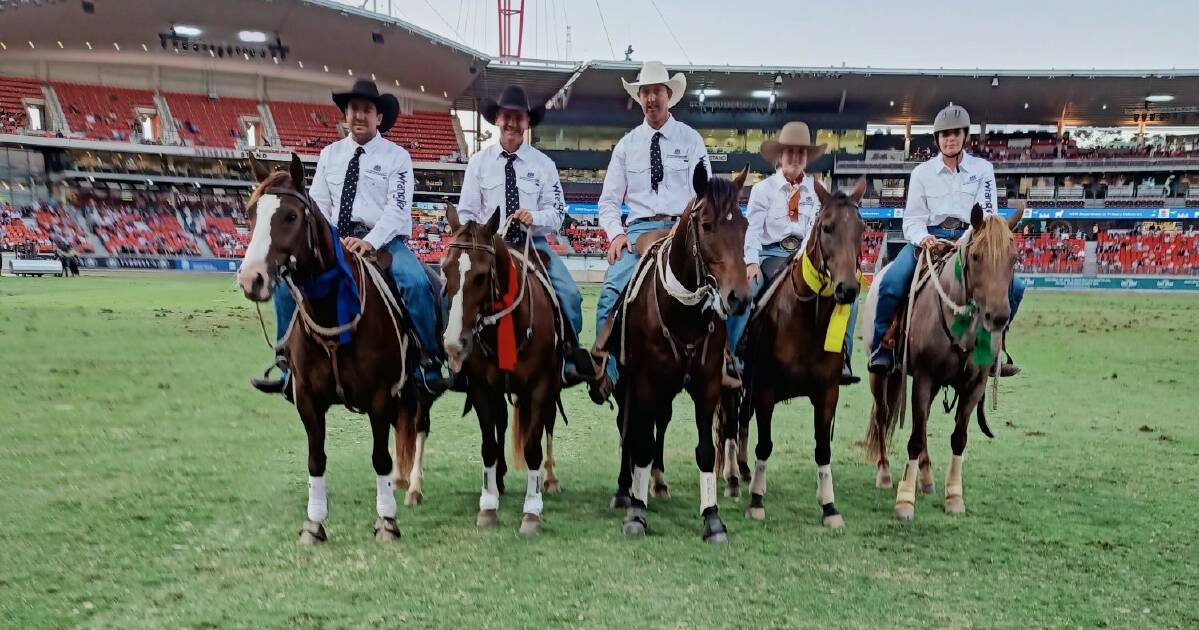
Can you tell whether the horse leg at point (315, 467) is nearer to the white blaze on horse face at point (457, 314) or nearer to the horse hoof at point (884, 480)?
the white blaze on horse face at point (457, 314)

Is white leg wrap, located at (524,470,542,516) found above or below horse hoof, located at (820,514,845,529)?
above

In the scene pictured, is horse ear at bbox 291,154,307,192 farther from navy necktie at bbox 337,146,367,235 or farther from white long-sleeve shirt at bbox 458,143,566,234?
white long-sleeve shirt at bbox 458,143,566,234

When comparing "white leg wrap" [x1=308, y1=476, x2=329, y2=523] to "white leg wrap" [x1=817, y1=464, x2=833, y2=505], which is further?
"white leg wrap" [x1=817, y1=464, x2=833, y2=505]

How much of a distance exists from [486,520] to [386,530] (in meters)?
0.60

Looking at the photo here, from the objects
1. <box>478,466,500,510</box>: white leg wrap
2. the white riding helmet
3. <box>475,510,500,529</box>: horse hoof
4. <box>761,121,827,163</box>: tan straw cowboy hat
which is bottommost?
<box>475,510,500,529</box>: horse hoof

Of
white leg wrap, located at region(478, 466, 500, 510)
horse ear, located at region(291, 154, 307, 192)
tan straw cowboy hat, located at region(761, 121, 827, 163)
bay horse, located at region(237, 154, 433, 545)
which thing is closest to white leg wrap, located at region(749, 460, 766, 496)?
white leg wrap, located at region(478, 466, 500, 510)

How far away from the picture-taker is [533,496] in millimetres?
4875

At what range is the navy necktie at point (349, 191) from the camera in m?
5.21

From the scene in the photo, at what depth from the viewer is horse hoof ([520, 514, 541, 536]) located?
4.68m

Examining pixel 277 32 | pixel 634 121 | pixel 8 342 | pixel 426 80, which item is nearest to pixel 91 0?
pixel 277 32

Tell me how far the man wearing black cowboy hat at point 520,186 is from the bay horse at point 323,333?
1.02m

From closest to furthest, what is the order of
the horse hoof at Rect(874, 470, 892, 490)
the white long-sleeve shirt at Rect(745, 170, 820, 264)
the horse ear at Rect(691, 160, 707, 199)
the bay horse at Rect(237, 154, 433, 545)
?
the bay horse at Rect(237, 154, 433, 545) < the horse ear at Rect(691, 160, 707, 199) < the horse hoof at Rect(874, 470, 892, 490) < the white long-sleeve shirt at Rect(745, 170, 820, 264)

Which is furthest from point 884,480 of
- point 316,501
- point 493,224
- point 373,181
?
point 373,181

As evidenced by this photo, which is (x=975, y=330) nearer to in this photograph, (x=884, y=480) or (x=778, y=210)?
(x=884, y=480)
